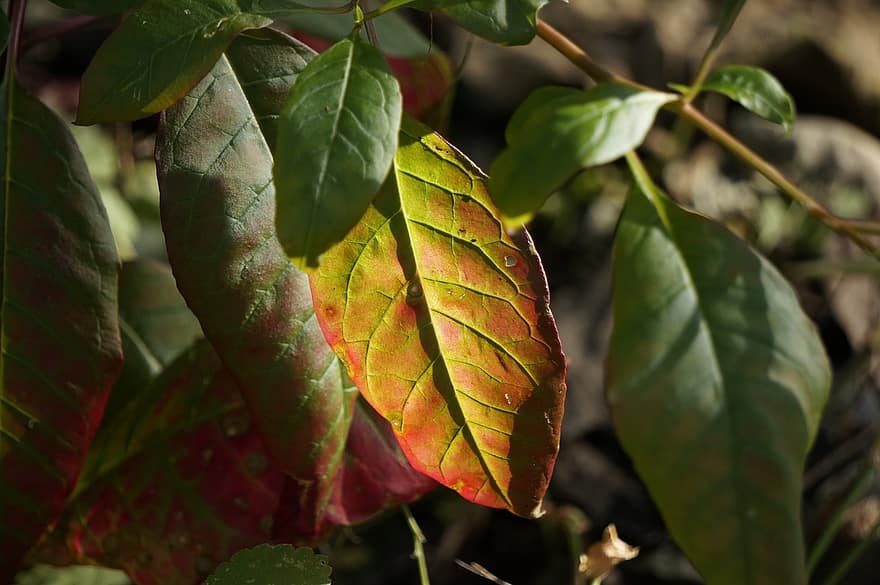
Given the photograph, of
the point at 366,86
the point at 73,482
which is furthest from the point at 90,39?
the point at 366,86

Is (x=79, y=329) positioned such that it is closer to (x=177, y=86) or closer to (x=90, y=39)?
(x=177, y=86)

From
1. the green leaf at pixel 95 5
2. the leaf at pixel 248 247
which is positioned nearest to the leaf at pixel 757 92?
the leaf at pixel 248 247

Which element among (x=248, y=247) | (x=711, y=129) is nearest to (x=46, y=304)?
(x=248, y=247)

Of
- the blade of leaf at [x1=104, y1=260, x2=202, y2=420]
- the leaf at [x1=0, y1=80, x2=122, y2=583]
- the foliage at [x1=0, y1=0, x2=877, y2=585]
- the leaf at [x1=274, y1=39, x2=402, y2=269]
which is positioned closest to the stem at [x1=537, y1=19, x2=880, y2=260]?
the foliage at [x1=0, y1=0, x2=877, y2=585]

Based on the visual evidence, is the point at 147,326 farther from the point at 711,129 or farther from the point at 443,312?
the point at 711,129

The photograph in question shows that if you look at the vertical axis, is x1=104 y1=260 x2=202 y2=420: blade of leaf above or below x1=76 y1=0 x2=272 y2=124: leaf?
below

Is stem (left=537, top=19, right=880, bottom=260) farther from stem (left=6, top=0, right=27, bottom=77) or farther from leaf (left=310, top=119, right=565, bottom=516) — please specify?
stem (left=6, top=0, right=27, bottom=77)

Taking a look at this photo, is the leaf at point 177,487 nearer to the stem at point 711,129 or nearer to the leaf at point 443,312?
the leaf at point 443,312
